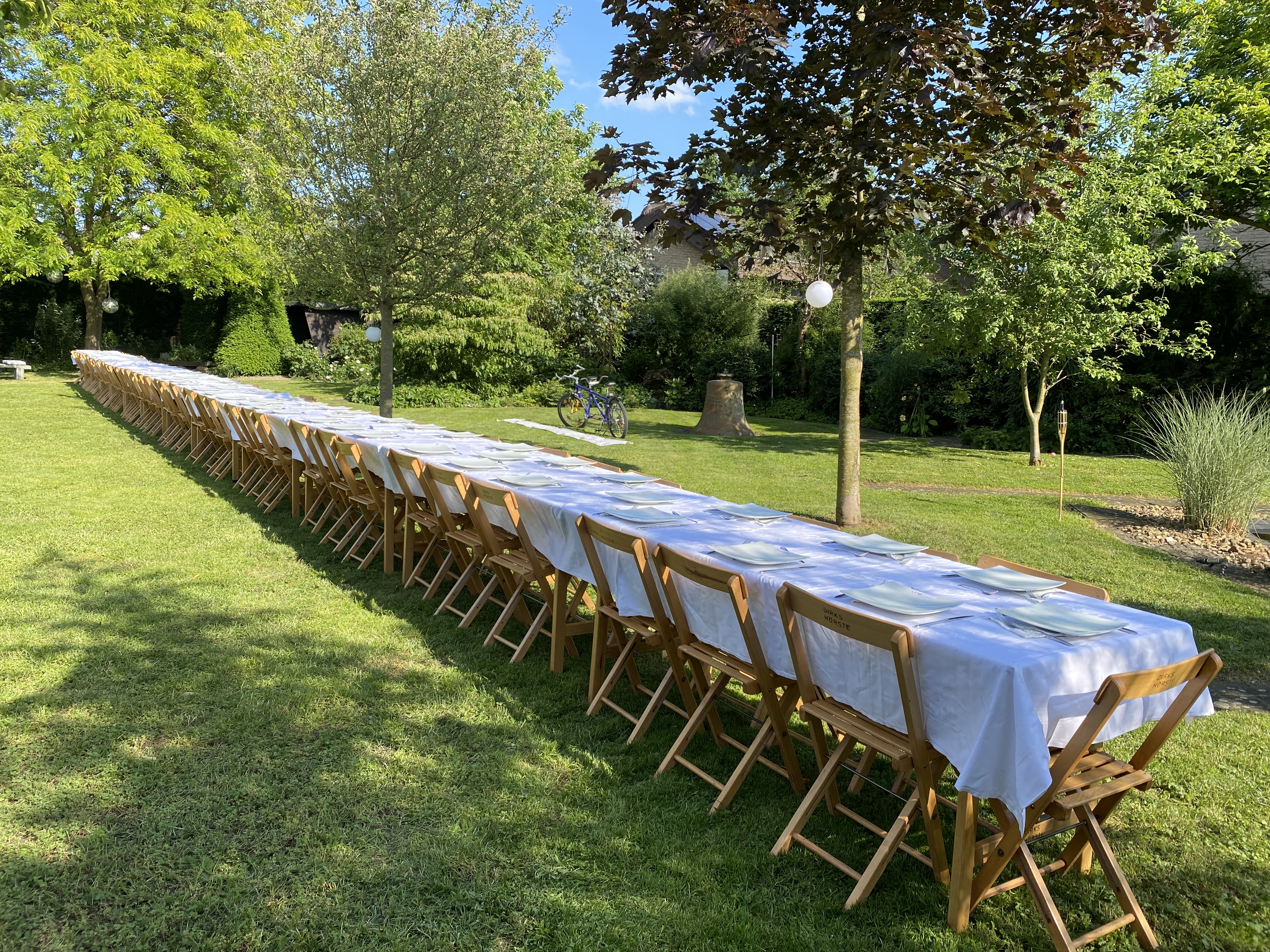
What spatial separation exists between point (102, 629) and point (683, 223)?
4.30 m

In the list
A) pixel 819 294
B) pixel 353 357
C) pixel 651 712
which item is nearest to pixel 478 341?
pixel 353 357

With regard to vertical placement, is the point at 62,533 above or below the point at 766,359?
below

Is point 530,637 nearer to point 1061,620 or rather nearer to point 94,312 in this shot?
point 1061,620

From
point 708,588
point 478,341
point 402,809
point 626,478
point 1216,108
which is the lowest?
point 402,809

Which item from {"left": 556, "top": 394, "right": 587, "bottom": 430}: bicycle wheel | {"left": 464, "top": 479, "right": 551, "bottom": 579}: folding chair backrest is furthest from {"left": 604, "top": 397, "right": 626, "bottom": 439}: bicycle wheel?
{"left": 464, "top": 479, "right": 551, "bottom": 579}: folding chair backrest

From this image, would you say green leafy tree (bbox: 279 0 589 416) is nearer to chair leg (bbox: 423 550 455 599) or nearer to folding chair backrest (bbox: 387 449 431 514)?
folding chair backrest (bbox: 387 449 431 514)

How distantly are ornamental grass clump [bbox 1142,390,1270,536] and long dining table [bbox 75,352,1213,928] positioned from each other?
565 cm

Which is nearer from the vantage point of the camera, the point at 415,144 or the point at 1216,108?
the point at 415,144

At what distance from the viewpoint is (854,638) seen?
8.60 feet

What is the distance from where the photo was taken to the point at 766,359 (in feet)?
72.0

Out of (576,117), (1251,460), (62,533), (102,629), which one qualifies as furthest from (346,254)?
(576,117)

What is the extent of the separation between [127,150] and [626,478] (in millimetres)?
23630

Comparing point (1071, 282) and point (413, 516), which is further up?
point (1071, 282)

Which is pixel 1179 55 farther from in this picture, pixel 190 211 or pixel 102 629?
pixel 190 211
